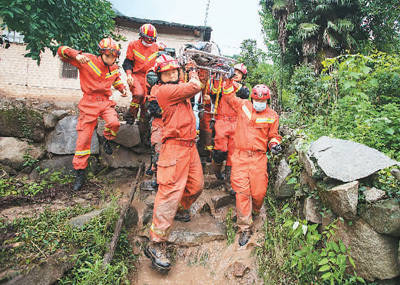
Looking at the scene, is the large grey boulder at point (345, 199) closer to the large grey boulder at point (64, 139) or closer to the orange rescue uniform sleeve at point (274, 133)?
the orange rescue uniform sleeve at point (274, 133)

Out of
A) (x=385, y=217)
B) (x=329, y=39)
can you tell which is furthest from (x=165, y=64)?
(x=329, y=39)

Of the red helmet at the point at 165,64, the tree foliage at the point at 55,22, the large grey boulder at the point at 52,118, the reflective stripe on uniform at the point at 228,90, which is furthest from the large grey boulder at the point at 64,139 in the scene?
the reflective stripe on uniform at the point at 228,90

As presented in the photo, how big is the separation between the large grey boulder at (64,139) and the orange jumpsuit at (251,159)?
2865 millimetres

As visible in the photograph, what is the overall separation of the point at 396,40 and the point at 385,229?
10.0 meters

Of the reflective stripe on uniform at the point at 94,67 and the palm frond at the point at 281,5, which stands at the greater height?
the palm frond at the point at 281,5

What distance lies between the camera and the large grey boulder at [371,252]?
198 centimetres

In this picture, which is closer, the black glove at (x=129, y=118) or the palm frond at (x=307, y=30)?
the black glove at (x=129, y=118)

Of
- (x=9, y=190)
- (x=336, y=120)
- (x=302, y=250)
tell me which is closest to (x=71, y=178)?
(x=9, y=190)

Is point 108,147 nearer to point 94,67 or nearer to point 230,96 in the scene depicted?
point 94,67

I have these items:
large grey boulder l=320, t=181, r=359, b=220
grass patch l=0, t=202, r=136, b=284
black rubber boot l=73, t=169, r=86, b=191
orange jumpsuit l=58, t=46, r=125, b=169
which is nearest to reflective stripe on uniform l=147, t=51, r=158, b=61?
orange jumpsuit l=58, t=46, r=125, b=169

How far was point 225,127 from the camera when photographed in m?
4.43

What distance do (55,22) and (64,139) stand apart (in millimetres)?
2040

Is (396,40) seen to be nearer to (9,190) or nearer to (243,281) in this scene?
(243,281)

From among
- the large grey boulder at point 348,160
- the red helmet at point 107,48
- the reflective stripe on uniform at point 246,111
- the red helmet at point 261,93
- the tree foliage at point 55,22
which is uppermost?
the tree foliage at point 55,22
